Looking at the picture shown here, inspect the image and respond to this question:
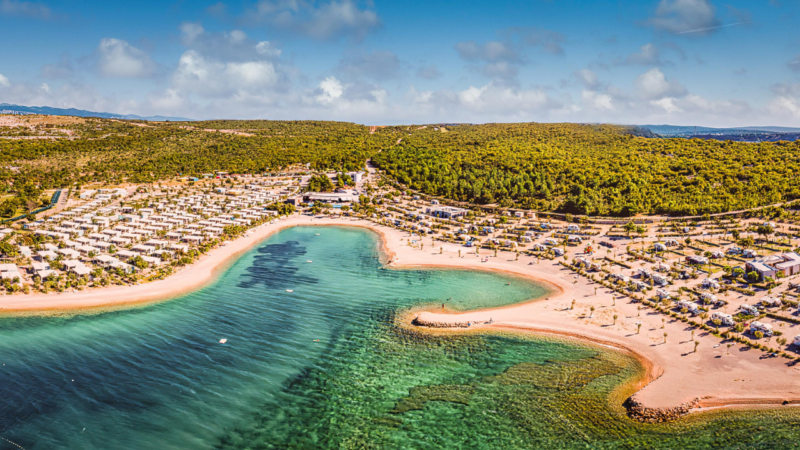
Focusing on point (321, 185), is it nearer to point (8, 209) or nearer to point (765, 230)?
point (8, 209)

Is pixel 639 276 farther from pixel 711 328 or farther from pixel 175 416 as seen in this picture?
pixel 175 416

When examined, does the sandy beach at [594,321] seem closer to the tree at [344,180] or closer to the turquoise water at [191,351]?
the turquoise water at [191,351]

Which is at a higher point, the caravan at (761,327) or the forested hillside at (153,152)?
the forested hillside at (153,152)

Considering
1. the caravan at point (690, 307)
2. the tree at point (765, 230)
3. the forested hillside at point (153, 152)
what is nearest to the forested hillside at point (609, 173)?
the tree at point (765, 230)

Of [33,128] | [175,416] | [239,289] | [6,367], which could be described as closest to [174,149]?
[33,128]

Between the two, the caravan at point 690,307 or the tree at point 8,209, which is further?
the tree at point 8,209

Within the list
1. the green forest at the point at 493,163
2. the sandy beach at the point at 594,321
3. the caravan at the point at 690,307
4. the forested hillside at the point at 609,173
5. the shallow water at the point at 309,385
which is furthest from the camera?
the green forest at the point at 493,163

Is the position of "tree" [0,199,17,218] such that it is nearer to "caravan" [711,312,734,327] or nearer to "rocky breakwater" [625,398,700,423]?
"rocky breakwater" [625,398,700,423]
